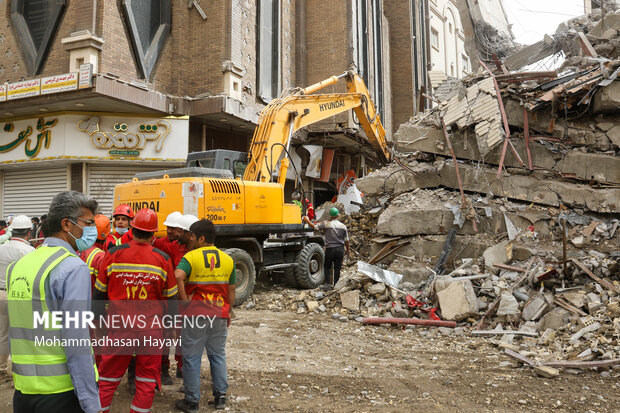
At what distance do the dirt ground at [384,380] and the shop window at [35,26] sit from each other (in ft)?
35.8

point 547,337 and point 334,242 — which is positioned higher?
point 334,242

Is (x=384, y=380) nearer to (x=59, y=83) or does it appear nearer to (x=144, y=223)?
(x=144, y=223)

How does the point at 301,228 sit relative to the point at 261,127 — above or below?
below

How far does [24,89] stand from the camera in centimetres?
1204

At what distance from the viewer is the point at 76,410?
2.14 m

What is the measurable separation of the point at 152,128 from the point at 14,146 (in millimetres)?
4143

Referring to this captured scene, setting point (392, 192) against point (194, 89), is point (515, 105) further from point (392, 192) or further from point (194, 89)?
point (194, 89)

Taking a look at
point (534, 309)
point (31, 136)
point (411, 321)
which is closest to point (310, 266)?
point (411, 321)

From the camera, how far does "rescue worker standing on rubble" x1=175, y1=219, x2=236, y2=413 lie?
3732mm

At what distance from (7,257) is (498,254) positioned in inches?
297

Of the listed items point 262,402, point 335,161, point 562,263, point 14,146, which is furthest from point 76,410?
point 335,161

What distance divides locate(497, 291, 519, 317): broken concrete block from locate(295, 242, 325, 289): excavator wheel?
422 cm

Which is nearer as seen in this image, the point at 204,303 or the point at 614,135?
the point at 204,303

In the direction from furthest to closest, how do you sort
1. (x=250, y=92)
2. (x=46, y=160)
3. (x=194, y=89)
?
1. (x=250, y=92)
2. (x=194, y=89)
3. (x=46, y=160)
